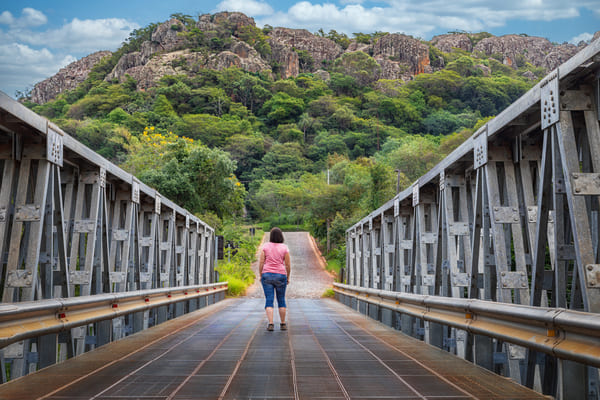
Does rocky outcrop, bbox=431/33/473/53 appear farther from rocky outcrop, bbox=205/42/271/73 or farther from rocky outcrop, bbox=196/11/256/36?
rocky outcrop, bbox=205/42/271/73

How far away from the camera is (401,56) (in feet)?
542

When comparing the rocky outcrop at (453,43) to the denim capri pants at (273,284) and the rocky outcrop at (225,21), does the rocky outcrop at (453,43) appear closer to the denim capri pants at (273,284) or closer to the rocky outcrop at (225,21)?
the rocky outcrop at (225,21)

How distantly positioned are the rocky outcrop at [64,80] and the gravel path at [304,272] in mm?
102941

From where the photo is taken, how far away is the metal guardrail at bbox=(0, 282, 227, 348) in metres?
4.53

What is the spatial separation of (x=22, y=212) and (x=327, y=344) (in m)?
3.99

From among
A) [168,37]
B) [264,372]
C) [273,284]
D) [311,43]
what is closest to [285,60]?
[311,43]

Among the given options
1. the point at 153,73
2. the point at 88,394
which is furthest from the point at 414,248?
the point at 153,73

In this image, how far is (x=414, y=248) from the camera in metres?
11.2

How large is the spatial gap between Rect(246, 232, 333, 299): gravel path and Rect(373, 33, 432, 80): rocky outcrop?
89.0m

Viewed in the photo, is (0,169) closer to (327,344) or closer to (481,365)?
(327,344)

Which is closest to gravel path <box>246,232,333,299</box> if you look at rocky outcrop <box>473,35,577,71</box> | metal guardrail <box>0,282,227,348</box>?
metal guardrail <box>0,282,227,348</box>

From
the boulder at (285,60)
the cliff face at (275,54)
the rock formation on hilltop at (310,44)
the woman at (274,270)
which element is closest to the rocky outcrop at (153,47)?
the cliff face at (275,54)

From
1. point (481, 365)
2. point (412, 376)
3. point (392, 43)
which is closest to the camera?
point (412, 376)

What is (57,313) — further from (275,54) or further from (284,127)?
(275,54)
